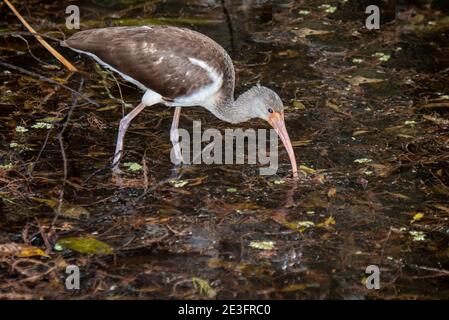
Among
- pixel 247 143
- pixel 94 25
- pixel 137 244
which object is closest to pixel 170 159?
pixel 247 143

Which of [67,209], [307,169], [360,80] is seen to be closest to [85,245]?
[67,209]

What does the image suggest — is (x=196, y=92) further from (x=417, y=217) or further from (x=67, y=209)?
(x=417, y=217)

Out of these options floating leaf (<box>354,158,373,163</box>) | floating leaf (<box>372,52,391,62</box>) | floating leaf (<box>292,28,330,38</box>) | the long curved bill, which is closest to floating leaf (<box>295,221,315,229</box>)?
the long curved bill

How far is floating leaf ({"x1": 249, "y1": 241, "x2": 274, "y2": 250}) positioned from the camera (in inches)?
280

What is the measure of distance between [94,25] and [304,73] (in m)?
3.40

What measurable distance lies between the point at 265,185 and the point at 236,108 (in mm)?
1077

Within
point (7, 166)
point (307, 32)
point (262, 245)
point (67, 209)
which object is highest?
point (307, 32)

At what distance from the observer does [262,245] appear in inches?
281

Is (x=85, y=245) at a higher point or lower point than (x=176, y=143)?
lower

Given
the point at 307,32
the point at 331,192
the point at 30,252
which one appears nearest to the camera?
the point at 30,252

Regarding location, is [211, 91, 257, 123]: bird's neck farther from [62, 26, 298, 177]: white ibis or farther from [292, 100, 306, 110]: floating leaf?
[292, 100, 306, 110]: floating leaf

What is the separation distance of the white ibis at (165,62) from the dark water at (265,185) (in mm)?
608

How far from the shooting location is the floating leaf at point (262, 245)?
23.3ft
